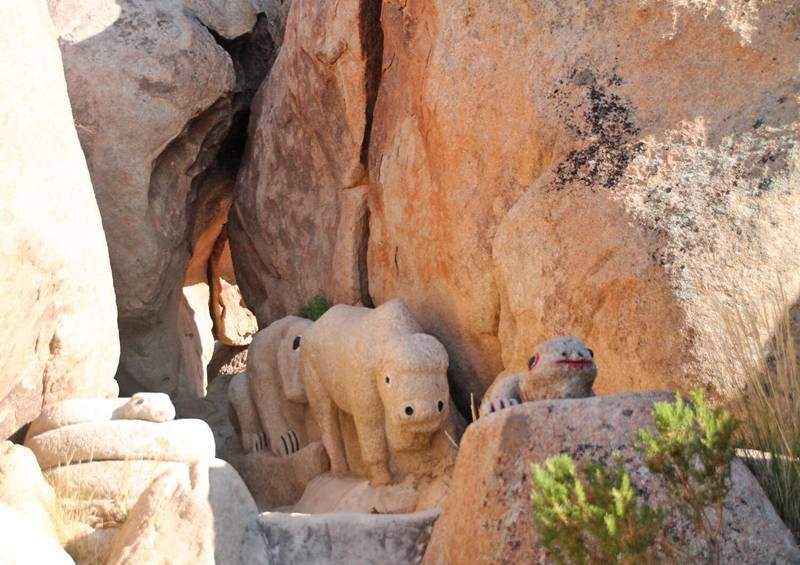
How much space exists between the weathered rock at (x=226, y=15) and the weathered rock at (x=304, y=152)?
29.3 inches

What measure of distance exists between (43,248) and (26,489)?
1470mm

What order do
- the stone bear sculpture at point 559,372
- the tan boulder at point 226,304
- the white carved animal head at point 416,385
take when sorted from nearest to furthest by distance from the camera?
the stone bear sculpture at point 559,372
the white carved animal head at point 416,385
the tan boulder at point 226,304

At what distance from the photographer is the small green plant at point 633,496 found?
312cm

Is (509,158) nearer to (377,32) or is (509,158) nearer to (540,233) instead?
(540,233)

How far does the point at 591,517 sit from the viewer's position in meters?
3.12

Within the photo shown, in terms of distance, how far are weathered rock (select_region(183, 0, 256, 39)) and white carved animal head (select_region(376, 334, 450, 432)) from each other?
5.76 meters

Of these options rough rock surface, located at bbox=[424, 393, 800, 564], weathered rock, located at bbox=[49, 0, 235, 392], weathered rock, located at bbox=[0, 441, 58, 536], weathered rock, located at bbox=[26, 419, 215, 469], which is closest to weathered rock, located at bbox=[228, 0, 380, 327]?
weathered rock, located at bbox=[49, 0, 235, 392]

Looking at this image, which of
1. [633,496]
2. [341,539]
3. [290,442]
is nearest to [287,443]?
[290,442]

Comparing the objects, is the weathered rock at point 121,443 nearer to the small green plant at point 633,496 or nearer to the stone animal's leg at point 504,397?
the stone animal's leg at point 504,397

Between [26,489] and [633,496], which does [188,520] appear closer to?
[26,489]

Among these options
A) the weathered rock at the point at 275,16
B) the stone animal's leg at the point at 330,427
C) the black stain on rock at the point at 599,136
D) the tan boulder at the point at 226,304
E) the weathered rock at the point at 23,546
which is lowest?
the tan boulder at the point at 226,304

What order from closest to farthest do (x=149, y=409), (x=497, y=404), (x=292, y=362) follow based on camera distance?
(x=497, y=404) < (x=149, y=409) < (x=292, y=362)

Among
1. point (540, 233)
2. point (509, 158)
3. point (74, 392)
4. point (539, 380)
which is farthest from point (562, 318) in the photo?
point (74, 392)

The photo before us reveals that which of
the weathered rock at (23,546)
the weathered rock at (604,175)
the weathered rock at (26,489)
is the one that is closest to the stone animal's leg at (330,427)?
the weathered rock at (604,175)
